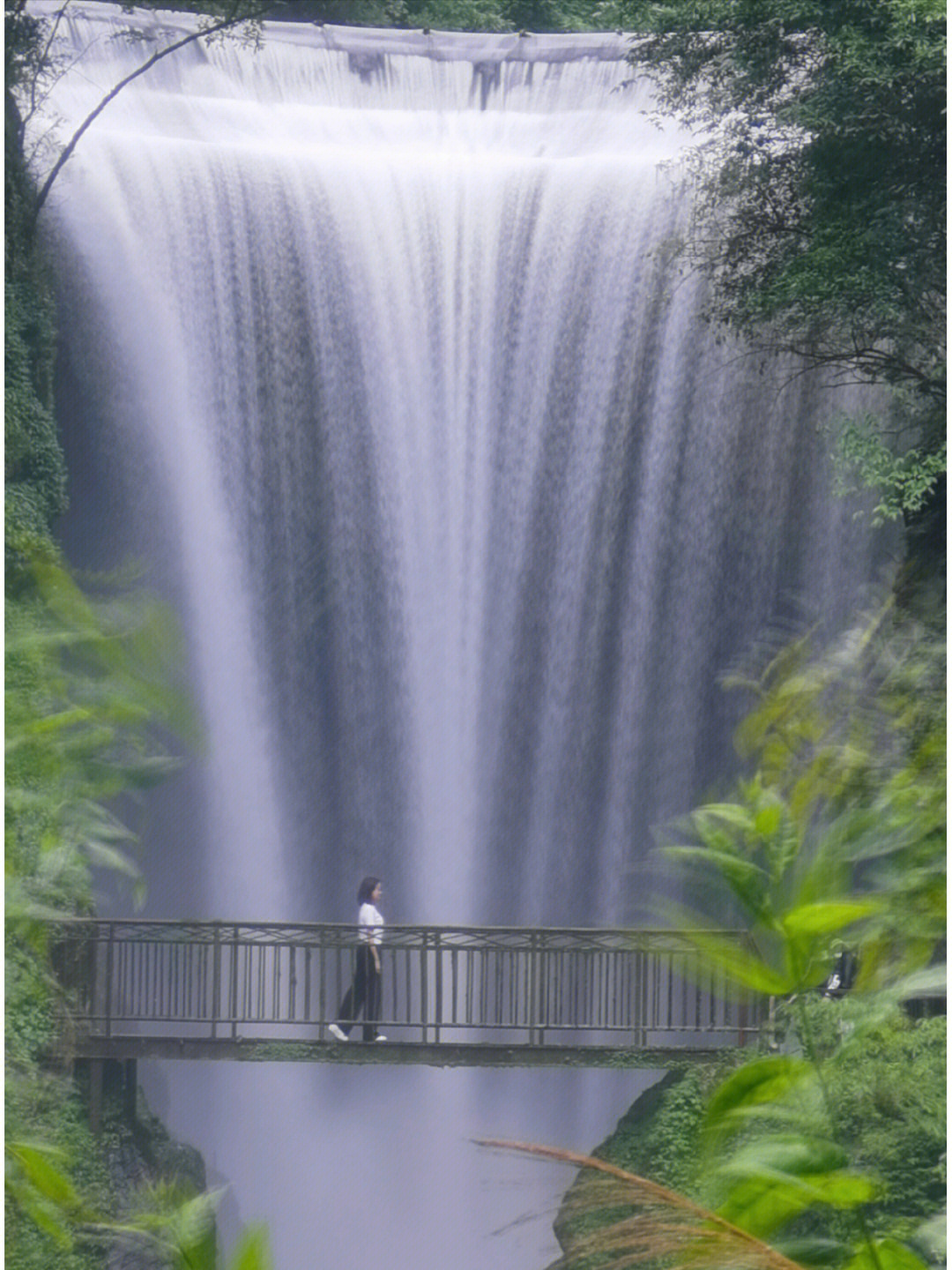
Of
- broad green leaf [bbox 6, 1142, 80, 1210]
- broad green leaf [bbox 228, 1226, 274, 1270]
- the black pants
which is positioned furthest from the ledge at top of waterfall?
broad green leaf [bbox 228, 1226, 274, 1270]

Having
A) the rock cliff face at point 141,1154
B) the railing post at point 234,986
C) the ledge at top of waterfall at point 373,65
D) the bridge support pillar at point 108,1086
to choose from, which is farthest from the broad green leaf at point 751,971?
the ledge at top of waterfall at point 373,65

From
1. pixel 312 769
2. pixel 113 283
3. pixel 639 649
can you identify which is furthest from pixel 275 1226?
pixel 113 283

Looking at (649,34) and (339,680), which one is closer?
(649,34)

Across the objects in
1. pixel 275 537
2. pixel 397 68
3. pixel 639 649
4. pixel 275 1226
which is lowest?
pixel 275 1226

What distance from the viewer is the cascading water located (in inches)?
441

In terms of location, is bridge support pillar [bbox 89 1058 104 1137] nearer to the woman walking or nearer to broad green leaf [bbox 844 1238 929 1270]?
the woman walking

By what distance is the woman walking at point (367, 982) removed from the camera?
8.38 m

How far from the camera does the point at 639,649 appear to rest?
11.4 m

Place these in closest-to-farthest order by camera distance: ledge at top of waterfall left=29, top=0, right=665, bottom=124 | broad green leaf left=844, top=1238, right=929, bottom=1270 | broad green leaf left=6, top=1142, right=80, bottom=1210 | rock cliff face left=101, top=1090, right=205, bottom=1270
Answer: broad green leaf left=844, top=1238, right=929, bottom=1270 → broad green leaf left=6, top=1142, right=80, bottom=1210 → rock cliff face left=101, top=1090, right=205, bottom=1270 → ledge at top of waterfall left=29, top=0, right=665, bottom=124

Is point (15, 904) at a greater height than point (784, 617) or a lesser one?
lesser

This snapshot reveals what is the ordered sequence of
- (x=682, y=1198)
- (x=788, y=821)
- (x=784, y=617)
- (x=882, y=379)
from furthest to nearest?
(x=784, y=617) < (x=882, y=379) < (x=788, y=821) < (x=682, y=1198)

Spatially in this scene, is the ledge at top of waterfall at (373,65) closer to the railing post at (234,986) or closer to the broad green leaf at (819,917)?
the railing post at (234,986)

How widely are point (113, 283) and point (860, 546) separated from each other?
5692 millimetres

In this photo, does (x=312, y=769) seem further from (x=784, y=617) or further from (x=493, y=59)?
(x=493, y=59)
